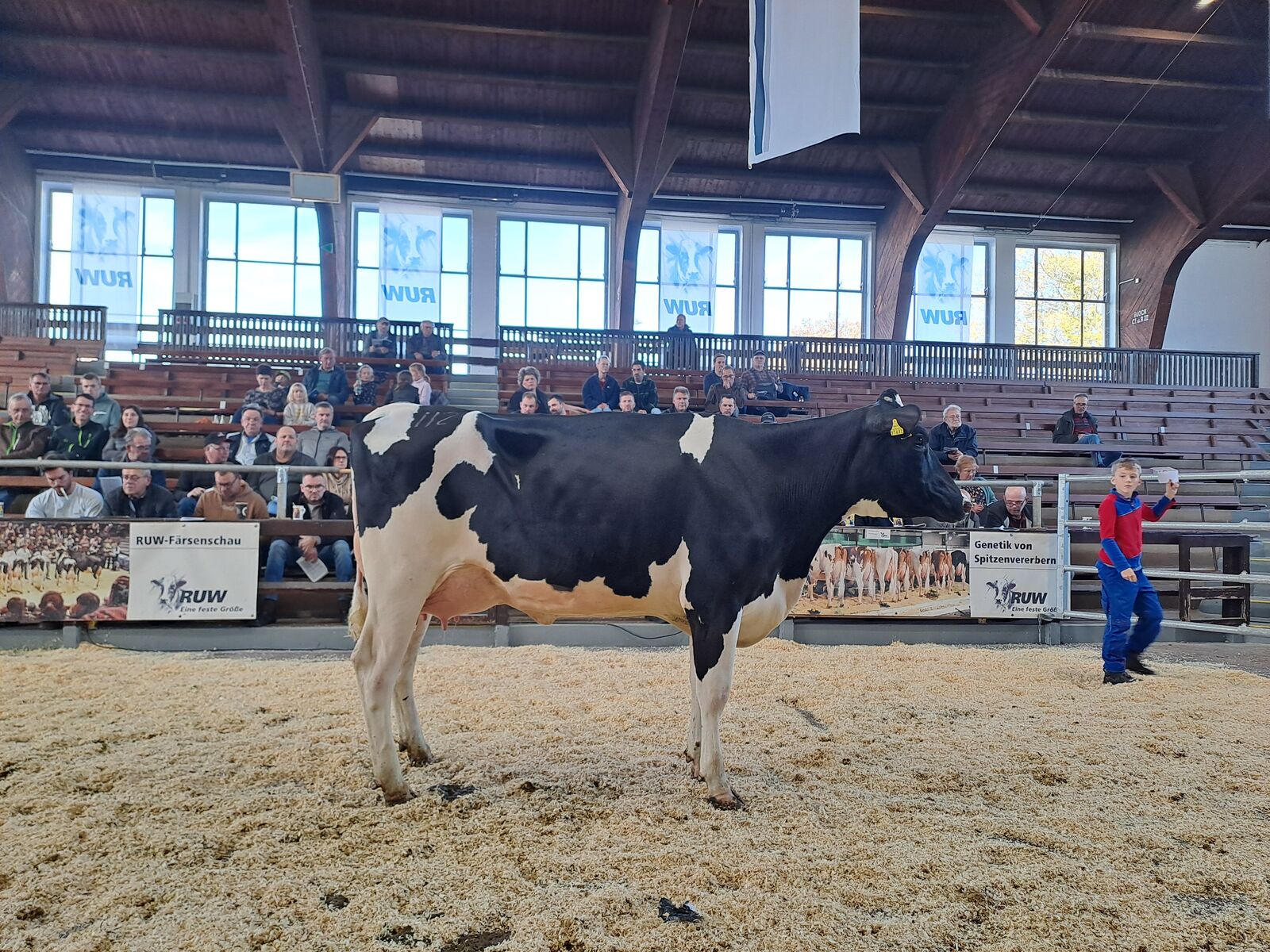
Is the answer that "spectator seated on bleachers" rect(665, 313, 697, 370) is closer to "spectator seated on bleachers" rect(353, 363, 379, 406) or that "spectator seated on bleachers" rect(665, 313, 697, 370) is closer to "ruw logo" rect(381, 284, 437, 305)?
"ruw logo" rect(381, 284, 437, 305)

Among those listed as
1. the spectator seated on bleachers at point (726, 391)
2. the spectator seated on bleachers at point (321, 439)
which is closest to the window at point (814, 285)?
the spectator seated on bleachers at point (726, 391)

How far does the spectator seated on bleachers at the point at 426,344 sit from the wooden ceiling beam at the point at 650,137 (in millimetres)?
4215

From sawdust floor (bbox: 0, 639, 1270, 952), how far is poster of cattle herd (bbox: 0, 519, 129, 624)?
137cm

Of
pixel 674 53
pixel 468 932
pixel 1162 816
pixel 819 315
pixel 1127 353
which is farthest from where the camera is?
pixel 819 315

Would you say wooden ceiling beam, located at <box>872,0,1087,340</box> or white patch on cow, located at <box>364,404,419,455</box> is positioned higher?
wooden ceiling beam, located at <box>872,0,1087,340</box>

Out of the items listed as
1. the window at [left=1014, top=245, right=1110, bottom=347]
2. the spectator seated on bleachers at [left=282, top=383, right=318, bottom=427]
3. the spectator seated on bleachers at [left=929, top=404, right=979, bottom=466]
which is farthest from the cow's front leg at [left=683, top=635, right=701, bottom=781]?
the window at [left=1014, top=245, right=1110, bottom=347]

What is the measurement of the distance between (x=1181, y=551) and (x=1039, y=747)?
5.20 m

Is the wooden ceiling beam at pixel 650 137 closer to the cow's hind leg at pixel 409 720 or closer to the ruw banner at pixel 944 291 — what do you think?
the ruw banner at pixel 944 291

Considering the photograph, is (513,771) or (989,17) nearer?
(513,771)

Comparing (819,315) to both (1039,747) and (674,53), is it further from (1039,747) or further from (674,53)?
(1039,747)

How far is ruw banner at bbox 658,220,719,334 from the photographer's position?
66.9ft

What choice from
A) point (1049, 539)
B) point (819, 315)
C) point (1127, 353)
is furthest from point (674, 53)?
point (1127, 353)

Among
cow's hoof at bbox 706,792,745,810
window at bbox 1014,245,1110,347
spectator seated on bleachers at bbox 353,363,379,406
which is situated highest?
window at bbox 1014,245,1110,347

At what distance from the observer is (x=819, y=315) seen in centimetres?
2117
